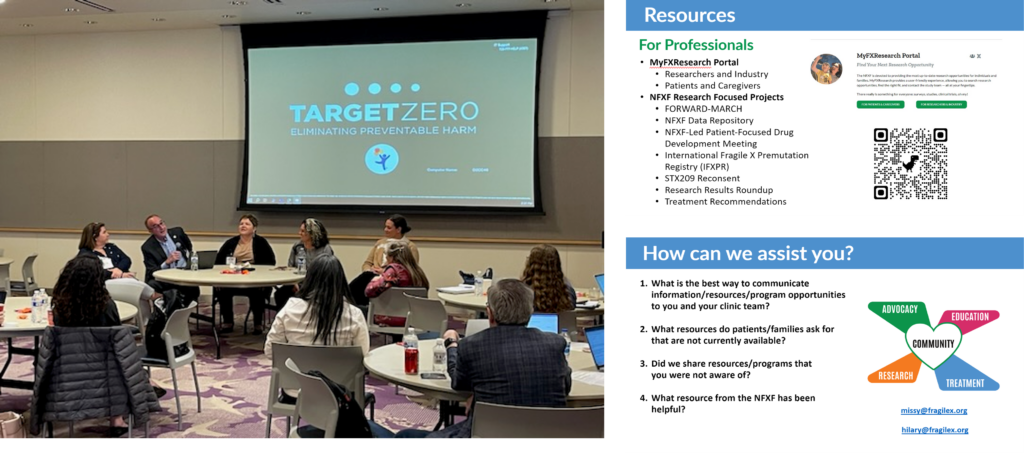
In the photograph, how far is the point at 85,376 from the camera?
4.23 meters

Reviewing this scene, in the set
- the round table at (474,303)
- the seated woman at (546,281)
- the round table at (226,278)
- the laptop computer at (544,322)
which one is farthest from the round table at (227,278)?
the laptop computer at (544,322)

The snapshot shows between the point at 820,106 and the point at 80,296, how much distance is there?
Answer: 424 centimetres

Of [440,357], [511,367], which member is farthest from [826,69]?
[440,357]

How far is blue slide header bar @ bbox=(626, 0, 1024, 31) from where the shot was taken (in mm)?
1150

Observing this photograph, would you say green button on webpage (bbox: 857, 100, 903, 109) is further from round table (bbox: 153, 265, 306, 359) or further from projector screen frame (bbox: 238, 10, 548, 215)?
projector screen frame (bbox: 238, 10, 548, 215)

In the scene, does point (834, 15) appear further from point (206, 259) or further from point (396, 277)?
point (206, 259)

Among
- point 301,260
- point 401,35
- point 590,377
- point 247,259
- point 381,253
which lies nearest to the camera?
point 590,377

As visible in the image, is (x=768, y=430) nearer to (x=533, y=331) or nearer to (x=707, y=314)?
(x=707, y=314)

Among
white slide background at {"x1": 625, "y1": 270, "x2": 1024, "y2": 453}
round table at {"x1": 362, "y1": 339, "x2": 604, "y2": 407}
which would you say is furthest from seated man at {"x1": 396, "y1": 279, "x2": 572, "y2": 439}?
white slide background at {"x1": 625, "y1": 270, "x2": 1024, "y2": 453}

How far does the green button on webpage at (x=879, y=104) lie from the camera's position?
3.77ft

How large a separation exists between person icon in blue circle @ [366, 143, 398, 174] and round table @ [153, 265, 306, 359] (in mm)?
2039

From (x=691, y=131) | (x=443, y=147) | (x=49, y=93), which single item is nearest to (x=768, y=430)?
(x=691, y=131)

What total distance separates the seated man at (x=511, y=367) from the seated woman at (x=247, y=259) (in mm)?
5248

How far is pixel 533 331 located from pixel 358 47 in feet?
22.5
